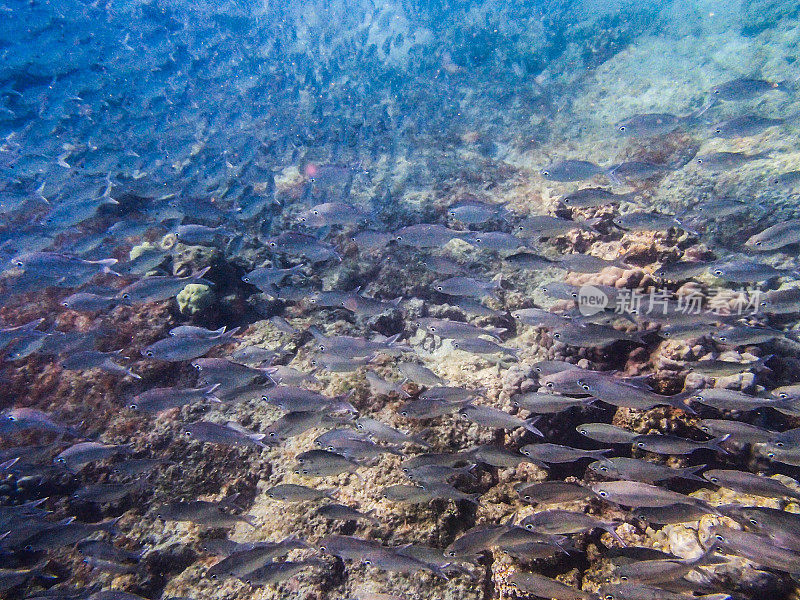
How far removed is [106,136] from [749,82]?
753 inches

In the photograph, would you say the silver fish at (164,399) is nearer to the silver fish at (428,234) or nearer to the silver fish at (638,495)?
the silver fish at (428,234)

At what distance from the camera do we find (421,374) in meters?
3.98

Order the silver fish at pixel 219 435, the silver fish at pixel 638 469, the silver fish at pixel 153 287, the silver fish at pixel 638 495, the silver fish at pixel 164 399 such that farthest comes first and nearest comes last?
the silver fish at pixel 153 287 → the silver fish at pixel 164 399 → the silver fish at pixel 219 435 → the silver fish at pixel 638 469 → the silver fish at pixel 638 495

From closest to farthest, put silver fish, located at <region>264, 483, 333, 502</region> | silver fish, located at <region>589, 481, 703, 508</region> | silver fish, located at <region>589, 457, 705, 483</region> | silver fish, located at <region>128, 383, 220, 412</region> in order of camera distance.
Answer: silver fish, located at <region>589, 481, 703, 508</region>, silver fish, located at <region>589, 457, 705, 483</region>, silver fish, located at <region>264, 483, 333, 502</region>, silver fish, located at <region>128, 383, 220, 412</region>

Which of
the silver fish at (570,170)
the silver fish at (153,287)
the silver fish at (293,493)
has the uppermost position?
the silver fish at (570,170)

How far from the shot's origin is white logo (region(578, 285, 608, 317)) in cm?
445

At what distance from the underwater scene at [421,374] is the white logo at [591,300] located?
3 cm

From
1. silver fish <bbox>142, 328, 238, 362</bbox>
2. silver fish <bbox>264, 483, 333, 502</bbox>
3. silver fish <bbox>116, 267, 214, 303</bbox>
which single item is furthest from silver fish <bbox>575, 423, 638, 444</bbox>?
silver fish <bbox>116, 267, 214, 303</bbox>

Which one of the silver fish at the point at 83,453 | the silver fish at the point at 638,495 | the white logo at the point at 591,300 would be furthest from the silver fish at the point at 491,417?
the silver fish at the point at 83,453

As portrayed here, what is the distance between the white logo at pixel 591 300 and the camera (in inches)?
175

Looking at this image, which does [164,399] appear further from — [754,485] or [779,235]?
[779,235]

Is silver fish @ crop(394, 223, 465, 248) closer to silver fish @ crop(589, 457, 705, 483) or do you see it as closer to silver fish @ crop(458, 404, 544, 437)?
silver fish @ crop(458, 404, 544, 437)

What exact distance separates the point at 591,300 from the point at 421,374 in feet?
7.48

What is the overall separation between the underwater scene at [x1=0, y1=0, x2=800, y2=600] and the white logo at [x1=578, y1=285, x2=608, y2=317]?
0.03 m
